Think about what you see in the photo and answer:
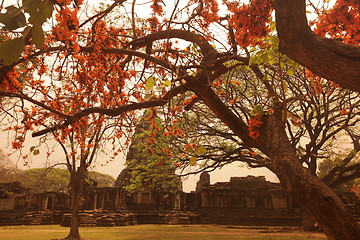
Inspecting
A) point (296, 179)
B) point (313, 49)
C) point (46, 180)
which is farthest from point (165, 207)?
point (46, 180)

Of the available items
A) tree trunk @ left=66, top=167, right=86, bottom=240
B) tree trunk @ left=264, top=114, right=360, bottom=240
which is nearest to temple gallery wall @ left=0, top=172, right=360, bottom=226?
tree trunk @ left=66, top=167, right=86, bottom=240

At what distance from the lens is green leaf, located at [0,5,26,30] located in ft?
2.84

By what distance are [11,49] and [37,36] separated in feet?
0.28

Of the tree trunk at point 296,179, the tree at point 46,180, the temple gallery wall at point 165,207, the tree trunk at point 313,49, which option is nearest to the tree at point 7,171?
the tree at point 46,180

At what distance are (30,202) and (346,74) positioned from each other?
30.2 metres

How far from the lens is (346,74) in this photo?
6.98 feet

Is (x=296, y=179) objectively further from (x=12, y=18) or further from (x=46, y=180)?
(x=46, y=180)

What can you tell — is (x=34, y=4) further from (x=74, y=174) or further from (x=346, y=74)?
(x=74, y=174)

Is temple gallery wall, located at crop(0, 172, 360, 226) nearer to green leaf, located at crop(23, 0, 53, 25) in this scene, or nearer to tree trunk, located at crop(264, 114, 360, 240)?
tree trunk, located at crop(264, 114, 360, 240)

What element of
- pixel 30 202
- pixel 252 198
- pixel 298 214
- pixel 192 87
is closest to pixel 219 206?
pixel 252 198

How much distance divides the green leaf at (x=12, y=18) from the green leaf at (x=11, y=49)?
78 mm

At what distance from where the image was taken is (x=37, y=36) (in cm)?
86

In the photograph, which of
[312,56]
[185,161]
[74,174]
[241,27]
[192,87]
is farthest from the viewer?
[185,161]

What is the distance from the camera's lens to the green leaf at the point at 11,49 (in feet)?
2.71
